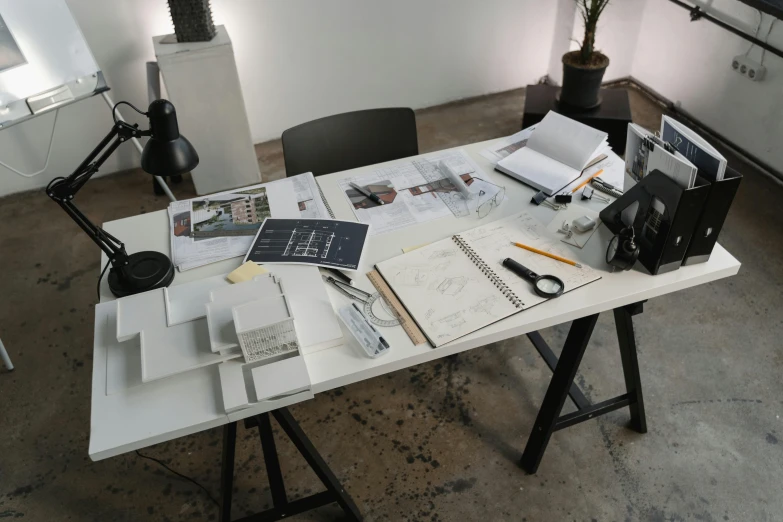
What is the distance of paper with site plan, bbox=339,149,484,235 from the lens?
161 centimetres

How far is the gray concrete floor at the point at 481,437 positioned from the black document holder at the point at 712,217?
2.67 feet

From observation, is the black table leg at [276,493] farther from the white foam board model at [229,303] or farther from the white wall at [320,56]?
the white wall at [320,56]

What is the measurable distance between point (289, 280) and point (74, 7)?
7.15 ft

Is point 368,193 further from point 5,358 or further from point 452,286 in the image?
point 5,358

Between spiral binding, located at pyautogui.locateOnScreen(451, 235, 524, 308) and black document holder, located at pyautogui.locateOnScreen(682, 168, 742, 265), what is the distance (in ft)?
1.40

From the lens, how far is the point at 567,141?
1.76 m

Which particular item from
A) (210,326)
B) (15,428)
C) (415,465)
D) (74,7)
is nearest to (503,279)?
(210,326)

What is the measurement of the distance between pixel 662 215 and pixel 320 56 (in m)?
2.37

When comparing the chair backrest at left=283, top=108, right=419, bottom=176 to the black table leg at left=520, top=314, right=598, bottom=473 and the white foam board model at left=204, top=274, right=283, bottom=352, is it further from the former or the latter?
the black table leg at left=520, top=314, right=598, bottom=473

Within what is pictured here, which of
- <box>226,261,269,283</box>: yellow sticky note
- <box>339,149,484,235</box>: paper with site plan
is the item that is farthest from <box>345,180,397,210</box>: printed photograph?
<box>226,261,269,283</box>: yellow sticky note

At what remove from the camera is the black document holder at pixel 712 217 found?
128 centimetres

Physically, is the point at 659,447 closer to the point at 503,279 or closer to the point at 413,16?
the point at 503,279

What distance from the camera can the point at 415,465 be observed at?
1904 mm

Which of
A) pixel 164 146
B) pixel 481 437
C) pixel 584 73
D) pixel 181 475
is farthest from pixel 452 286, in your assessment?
pixel 584 73
